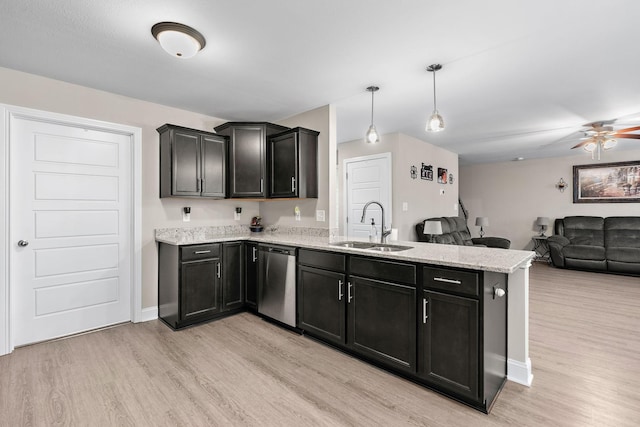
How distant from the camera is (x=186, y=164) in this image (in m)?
3.43

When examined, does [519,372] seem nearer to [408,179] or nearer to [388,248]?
[388,248]

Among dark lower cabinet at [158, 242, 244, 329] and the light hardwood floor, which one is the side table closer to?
the light hardwood floor

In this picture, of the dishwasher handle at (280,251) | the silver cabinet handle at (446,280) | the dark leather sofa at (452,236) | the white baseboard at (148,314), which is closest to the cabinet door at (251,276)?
the dishwasher handle at (280,251)

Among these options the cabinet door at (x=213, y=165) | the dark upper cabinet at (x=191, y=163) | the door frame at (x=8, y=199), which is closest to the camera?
the door frame at (x=8, y=199)

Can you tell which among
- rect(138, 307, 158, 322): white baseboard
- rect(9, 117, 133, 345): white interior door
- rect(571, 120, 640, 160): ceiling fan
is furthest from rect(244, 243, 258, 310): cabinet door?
rect(571, 120, 640, 160): ceiling fan

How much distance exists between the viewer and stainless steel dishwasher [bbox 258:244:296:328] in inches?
122

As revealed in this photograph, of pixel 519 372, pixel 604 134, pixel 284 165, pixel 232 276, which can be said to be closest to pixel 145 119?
pixel 284 165

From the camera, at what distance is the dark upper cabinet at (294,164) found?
3535mm

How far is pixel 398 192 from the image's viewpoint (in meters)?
4.93

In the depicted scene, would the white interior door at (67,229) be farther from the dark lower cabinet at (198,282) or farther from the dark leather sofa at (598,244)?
the dark leather sofa at (598,244)

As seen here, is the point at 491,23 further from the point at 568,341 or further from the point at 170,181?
the point at 170,181

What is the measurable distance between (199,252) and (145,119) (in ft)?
5.22

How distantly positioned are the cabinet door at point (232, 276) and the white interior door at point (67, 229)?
3.32ft

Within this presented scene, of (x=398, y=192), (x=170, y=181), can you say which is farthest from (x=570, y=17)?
(x=170, y=181)
